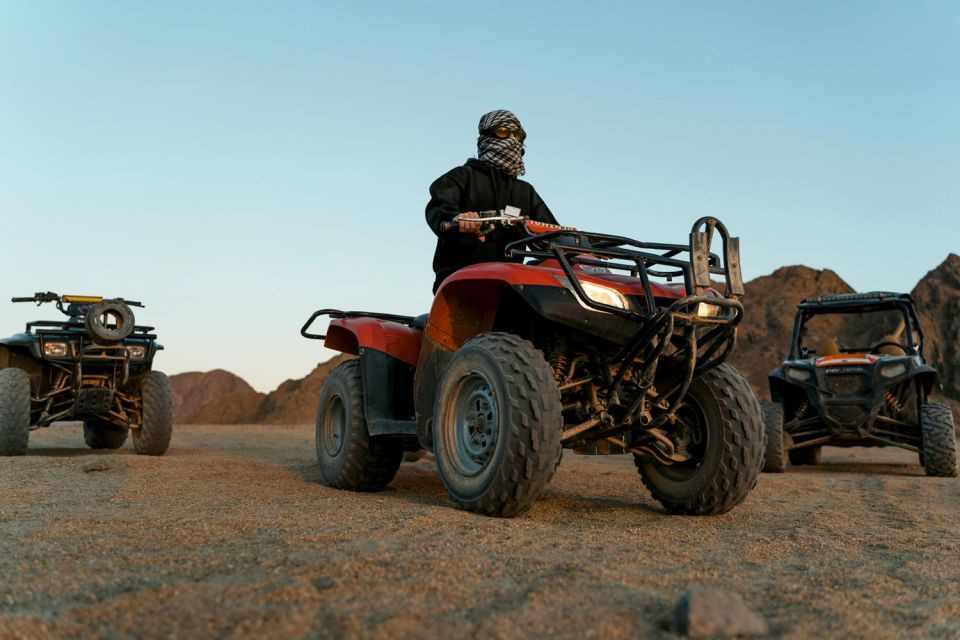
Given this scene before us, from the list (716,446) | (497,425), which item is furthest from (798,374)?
(497,425)

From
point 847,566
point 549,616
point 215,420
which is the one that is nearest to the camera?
point 549,616

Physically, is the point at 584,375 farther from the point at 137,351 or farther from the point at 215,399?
the point at 215,399

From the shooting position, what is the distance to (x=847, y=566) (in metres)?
3.15

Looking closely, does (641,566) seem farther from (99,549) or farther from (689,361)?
(99,549)

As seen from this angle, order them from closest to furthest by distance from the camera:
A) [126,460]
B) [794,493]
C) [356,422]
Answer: [356,422] < [794,493] < [126,460]

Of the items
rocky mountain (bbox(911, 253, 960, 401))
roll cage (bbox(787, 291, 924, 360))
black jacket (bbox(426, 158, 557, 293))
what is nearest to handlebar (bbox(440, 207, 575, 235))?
black jacket (bbox(426, 158, 557, 293))

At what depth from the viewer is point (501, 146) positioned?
5.37 m

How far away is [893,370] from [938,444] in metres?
0.90

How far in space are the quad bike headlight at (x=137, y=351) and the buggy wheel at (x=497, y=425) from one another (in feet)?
22.5

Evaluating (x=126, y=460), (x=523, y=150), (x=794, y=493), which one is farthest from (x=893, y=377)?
(x=126, y=460)

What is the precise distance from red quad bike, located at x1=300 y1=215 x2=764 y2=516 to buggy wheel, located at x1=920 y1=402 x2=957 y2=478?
17.0 ft

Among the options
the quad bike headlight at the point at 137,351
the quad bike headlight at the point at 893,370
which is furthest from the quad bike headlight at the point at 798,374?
the quad bike headlight at the point at 137,351

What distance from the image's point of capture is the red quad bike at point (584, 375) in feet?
12.6

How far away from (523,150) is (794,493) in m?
3.29
